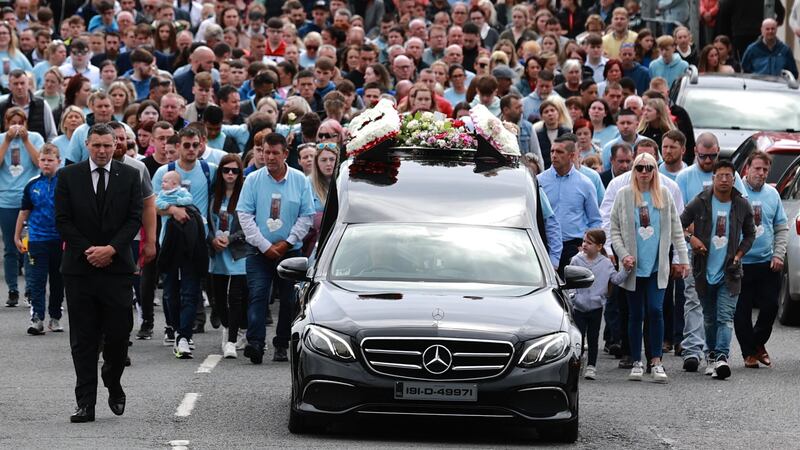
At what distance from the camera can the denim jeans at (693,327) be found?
17.2 meters

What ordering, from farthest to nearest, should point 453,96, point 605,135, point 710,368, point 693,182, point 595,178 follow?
point 453,96, point 605,135, point 595,178, point 693,182, point 710,368

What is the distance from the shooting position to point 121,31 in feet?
98.0

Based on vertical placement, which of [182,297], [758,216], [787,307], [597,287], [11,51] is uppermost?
[11,51]

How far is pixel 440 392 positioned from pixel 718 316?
533 centimetres

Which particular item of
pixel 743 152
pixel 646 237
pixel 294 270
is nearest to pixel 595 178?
pixel 646 237

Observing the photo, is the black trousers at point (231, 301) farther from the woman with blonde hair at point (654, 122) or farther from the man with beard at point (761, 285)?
the woman with blonde hair at point (654, 122)

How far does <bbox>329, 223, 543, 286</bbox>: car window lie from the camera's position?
13453mm

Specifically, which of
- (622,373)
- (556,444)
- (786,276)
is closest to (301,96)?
(786,276)

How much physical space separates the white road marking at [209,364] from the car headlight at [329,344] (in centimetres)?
381

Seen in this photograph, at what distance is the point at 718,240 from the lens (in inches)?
672

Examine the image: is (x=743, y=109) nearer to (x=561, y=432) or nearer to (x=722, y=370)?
(x=722, y=370)

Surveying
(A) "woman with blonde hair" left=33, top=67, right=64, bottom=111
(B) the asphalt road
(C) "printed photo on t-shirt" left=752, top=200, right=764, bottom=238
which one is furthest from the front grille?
(A) "woman with blonde hair" left=33, top=67, right=64, bottom=111

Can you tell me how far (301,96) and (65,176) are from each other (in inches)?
415

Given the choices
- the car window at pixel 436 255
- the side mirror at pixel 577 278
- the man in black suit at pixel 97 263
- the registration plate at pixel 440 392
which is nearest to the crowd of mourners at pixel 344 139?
the man in black suit at pixel 97 263
